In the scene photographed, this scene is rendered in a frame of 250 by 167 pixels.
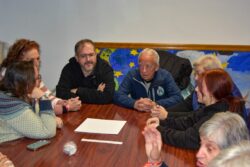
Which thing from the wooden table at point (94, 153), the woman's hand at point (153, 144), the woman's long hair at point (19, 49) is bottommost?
the wooden table at point (94, 153)

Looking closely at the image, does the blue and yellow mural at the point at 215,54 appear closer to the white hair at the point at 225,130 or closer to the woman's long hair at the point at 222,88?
the woman's long hair at the point at 222,88

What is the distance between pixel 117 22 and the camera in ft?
12.7

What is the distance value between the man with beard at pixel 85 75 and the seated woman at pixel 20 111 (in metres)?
0.91

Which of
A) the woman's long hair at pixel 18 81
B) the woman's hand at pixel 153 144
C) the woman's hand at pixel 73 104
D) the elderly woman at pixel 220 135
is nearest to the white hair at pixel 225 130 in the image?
the elderly woman at pixel 220 135

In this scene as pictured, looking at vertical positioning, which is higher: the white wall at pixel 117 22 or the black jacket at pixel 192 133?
the white wall at pixel 117 22

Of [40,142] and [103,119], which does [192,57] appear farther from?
[40,142]

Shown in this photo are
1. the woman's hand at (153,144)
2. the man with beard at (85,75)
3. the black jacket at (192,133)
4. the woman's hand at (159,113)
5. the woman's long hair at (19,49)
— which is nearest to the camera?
the woman's hand at (153,144)

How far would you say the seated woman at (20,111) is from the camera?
5.78 feet

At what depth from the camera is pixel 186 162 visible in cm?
159

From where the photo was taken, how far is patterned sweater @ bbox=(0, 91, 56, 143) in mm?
1758

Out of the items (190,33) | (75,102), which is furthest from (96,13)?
(75,102)

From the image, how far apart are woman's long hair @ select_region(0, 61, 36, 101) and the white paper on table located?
40cm

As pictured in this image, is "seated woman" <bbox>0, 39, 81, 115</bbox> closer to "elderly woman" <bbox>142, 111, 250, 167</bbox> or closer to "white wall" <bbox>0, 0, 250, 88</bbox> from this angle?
"elderly woman" <bbox>142, 111, 250, 167</bbox>

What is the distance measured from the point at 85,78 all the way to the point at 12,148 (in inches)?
52.5
